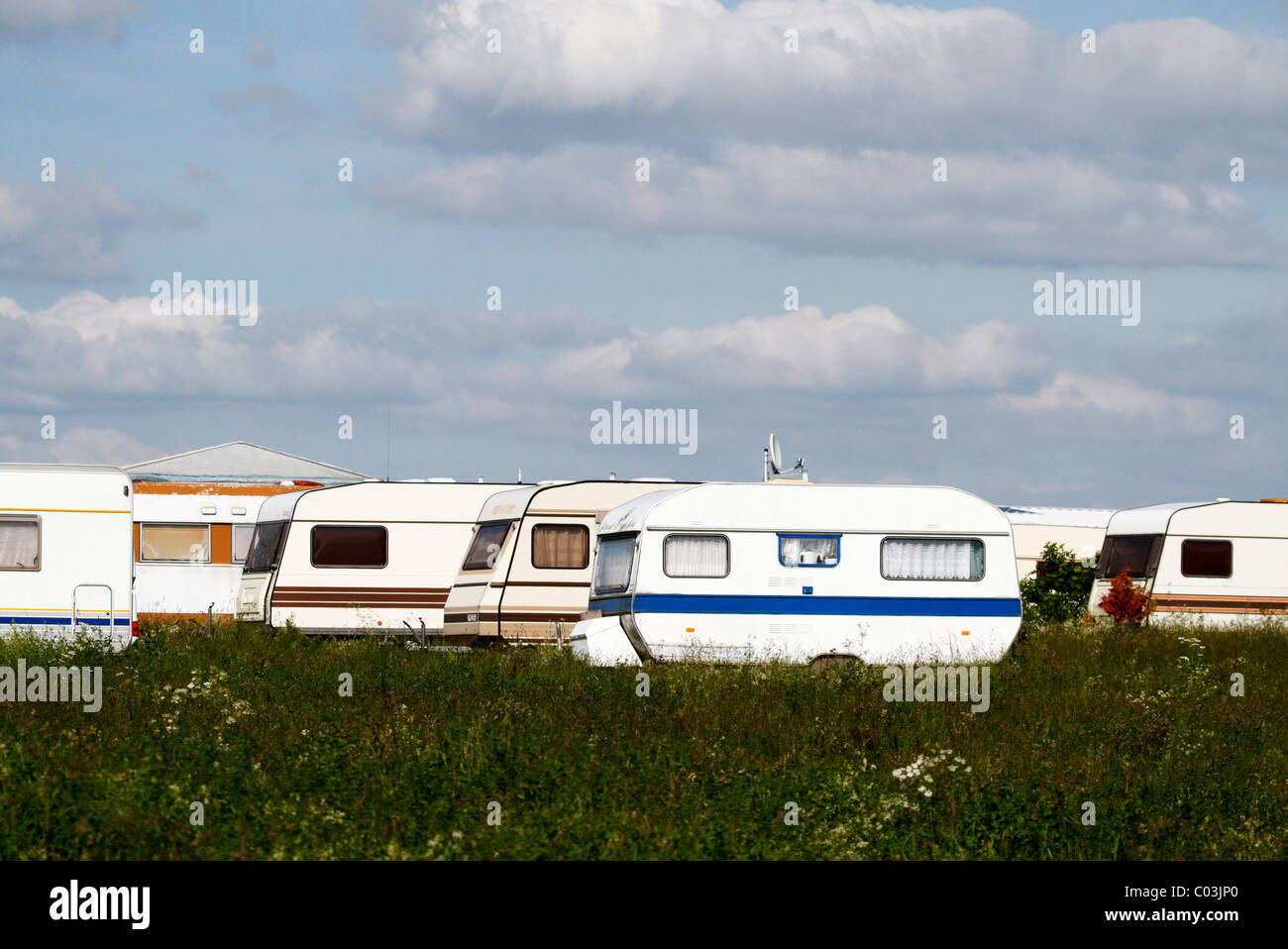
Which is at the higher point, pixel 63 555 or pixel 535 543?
pixel 535 543

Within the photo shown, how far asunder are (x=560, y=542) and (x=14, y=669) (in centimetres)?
746

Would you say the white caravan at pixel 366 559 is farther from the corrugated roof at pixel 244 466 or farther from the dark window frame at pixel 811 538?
the corrugated roof at pixel 244 466

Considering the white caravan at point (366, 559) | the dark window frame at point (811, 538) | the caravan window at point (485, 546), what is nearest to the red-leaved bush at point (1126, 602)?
the dark window frame at point (811, 538)

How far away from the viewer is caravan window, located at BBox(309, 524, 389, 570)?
71.9ft

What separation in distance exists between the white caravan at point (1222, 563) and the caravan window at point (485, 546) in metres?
11.1

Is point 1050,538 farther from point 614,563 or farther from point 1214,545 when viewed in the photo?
point 614,563

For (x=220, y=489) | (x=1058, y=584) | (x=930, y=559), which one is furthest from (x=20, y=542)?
(x=1058, y=584)

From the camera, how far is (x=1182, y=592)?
23641mm

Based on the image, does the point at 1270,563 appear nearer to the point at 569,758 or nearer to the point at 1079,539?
the point at 1079,539

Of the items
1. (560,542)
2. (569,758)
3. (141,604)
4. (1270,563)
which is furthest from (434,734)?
(1270,563)

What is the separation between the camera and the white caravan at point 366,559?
2170cm

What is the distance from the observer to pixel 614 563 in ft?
56.9

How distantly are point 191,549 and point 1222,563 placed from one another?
1757 cm

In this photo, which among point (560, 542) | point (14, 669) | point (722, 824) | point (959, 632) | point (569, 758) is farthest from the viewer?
point (560, 542)
